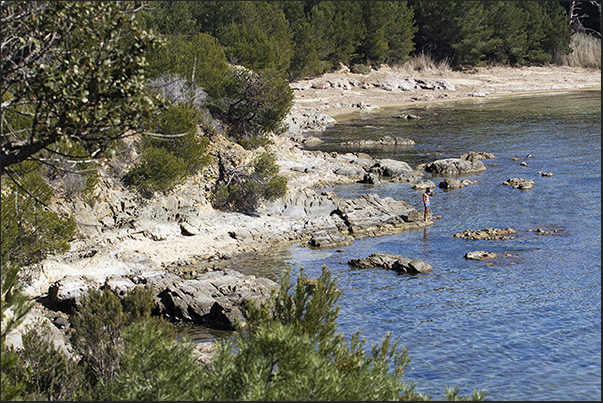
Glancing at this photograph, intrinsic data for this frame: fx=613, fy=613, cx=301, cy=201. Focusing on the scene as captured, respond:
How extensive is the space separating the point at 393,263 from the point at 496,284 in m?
3.94

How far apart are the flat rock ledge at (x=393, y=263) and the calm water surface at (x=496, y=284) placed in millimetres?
372

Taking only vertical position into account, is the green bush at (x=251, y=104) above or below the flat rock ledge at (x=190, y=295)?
above

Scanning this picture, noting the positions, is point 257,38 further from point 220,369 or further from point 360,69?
point 220,369

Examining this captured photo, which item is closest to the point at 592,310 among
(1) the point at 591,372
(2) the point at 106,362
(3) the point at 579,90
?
(1) the point at 591,372

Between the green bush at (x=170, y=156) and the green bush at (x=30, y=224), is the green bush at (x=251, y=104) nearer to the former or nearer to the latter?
the green bush at (x=170, y=156)

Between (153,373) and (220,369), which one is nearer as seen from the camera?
(153,373)

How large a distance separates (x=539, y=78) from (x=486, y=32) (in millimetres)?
9995

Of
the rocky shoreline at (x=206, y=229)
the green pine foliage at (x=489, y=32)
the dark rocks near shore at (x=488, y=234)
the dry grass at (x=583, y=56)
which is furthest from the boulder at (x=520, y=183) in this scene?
the dry grass at (x=583, y=56)

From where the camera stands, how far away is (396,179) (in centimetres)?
3800

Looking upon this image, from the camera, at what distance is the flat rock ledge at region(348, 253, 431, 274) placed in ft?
76.7

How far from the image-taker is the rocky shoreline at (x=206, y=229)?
19.4 m

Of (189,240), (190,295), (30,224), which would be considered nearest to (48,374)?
(190,295)

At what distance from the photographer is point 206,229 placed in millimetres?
26344

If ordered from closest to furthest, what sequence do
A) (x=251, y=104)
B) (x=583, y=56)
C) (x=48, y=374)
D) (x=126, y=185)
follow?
(x=48, y=374) < (x=126, y=185) < (x=251, y=104) < (x=583, y=56)
